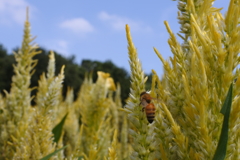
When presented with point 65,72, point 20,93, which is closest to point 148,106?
point 20,93

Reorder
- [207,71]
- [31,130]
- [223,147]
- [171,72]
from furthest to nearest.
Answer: [31,130] → [171,72] → [207,71] → [223,147]

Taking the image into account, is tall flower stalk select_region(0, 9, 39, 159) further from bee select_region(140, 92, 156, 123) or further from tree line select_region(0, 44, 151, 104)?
tree line select_region(0, 44, 151, 104)

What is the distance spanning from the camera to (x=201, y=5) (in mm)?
1055

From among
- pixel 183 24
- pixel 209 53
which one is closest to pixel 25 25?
pixel 183 24

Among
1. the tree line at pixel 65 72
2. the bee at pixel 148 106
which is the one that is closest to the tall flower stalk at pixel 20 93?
the bee at pixel 148 106

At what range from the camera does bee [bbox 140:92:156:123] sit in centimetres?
96

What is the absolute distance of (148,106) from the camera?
0.99 metres

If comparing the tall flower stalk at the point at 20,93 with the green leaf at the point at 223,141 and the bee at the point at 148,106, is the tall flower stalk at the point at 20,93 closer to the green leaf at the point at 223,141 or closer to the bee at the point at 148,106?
the bee at the point at 148,106

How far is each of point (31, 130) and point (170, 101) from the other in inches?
42.0

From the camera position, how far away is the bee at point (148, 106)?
0.96m

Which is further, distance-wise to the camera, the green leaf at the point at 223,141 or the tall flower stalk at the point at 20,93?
the tall flower stalk at the point at 20,93

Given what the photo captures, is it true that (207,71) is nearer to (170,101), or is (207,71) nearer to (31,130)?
(170,101)

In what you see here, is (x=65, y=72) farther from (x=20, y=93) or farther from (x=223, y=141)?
(x=223, y=141)

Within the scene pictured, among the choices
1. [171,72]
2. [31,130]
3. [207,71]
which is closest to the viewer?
[207,71]
